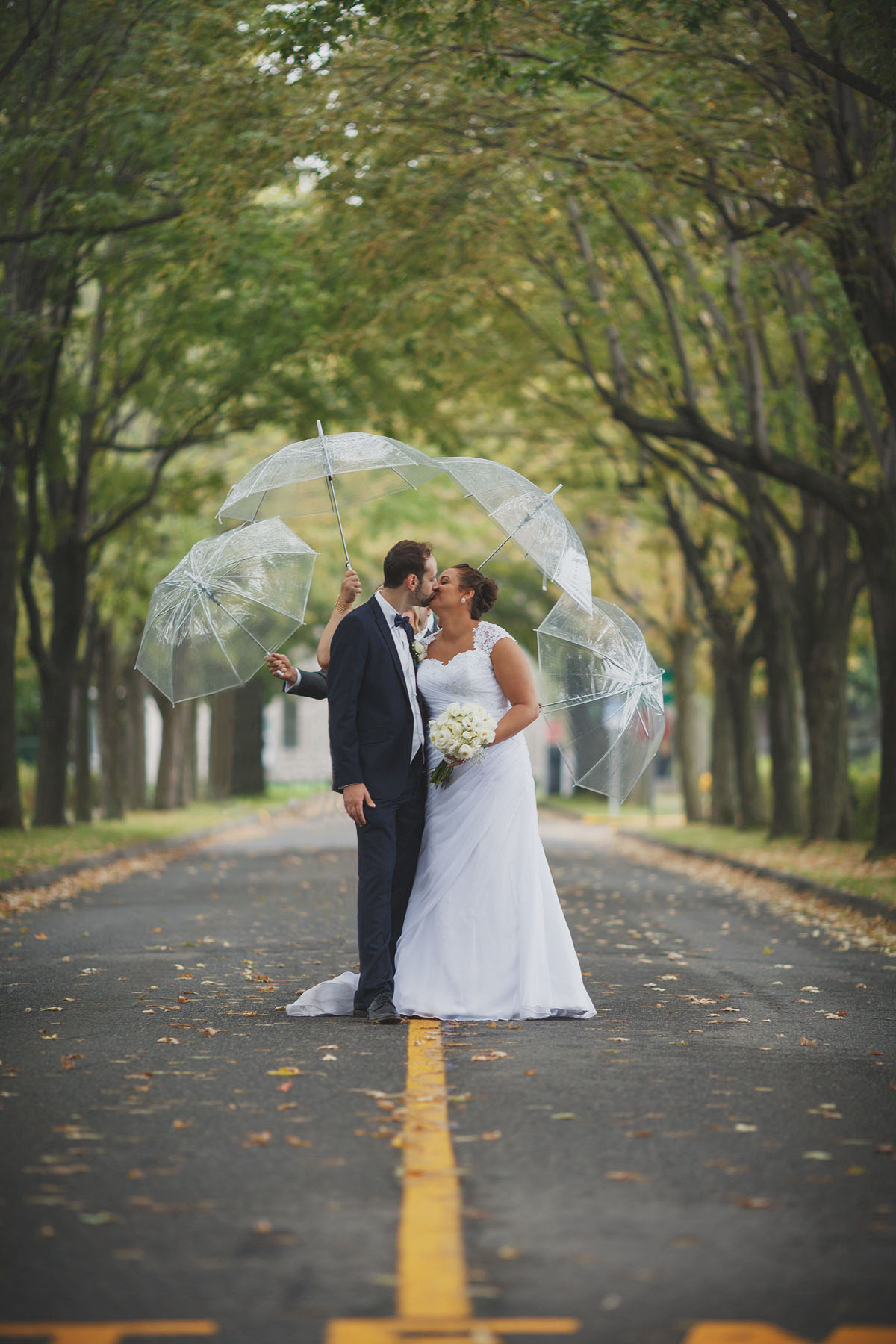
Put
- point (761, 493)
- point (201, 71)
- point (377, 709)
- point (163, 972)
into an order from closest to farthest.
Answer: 1. point (377, 709)
2. point (163, 972)
3. point (201, 71)
4. point (761, 493)

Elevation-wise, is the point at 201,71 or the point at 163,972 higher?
the point at 201,71

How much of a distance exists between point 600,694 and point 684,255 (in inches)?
413

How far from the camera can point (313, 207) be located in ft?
62.6

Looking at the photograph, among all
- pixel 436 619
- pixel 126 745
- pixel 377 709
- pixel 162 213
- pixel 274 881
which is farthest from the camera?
pixel 126 745

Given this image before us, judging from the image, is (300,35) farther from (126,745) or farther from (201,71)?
(126,745)

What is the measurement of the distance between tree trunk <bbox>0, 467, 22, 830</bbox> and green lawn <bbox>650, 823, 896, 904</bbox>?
9724 millimetres

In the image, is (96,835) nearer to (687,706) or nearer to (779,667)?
(779,667)

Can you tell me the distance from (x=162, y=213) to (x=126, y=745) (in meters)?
18.3

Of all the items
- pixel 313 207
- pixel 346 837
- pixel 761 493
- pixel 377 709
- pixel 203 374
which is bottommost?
pixel 346 837

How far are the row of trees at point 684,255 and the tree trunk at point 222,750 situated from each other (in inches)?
668

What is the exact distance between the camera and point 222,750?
4059 cm

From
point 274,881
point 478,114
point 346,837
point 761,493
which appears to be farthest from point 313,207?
point 346,837

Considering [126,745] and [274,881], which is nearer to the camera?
[274,881]

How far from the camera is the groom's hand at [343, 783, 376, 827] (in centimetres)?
736
